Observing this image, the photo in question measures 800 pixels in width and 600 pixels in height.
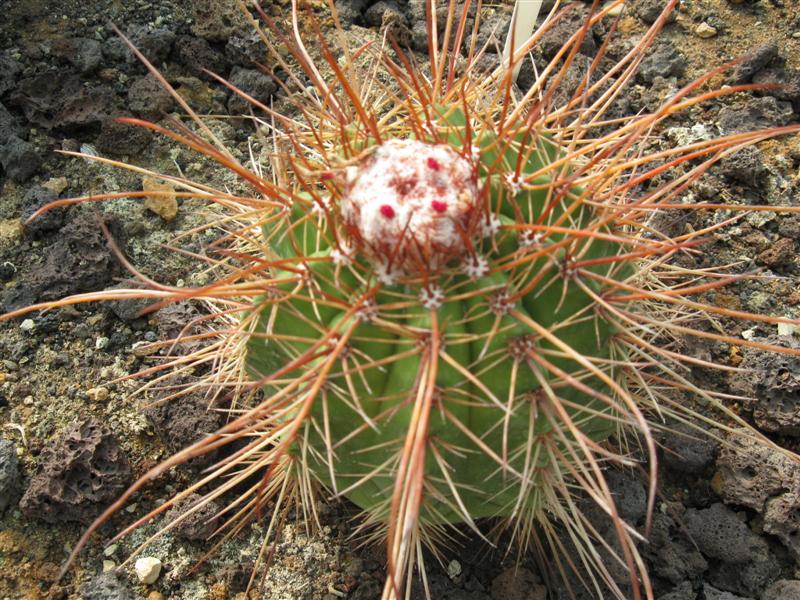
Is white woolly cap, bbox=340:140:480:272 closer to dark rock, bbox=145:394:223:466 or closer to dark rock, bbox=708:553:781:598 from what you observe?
dark rock, bbox=145:394:223:466

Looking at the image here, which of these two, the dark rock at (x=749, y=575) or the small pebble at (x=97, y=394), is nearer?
the dark rock at (x=749, y=575)

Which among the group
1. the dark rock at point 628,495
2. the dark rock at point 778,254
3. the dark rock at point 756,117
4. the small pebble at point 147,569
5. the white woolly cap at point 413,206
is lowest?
the small pebble at point 147,569

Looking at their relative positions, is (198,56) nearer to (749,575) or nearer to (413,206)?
(413,206)

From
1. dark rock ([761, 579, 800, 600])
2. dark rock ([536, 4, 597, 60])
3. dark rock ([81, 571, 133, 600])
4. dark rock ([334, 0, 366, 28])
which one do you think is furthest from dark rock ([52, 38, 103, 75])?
dark rock ([761, 579, 800, 600])

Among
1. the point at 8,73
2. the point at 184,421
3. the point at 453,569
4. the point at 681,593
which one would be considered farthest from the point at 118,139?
the point at 681,593

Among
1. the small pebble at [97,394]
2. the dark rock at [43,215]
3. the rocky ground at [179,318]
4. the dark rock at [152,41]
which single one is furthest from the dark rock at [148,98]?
the small pebble at [97,394]

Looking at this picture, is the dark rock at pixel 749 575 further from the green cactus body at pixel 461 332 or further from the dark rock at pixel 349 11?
the dark rock at pixel 349 11
